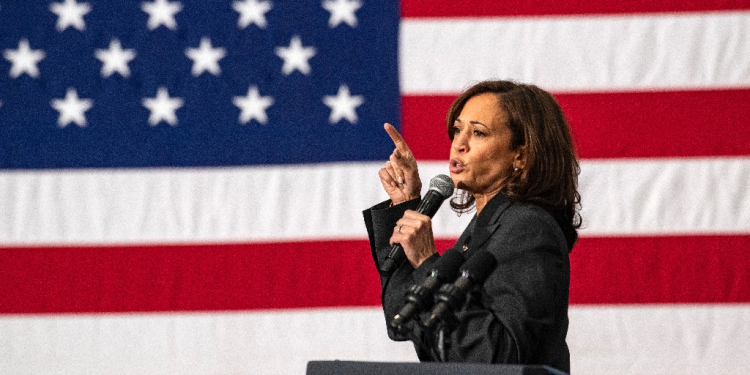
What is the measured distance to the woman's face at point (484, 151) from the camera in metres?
1.39

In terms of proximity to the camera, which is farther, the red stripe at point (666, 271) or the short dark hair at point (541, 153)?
the red stripe at point (666, 271)

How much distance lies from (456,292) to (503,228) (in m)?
0.36

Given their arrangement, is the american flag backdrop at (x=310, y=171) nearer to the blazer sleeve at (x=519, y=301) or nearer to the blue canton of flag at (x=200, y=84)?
the blue canton of flag at (x=200, y=84)

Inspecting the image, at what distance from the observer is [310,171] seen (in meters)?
2.24

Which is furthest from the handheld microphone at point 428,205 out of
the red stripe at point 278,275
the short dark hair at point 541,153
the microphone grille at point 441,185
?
the red stripe at point 278,275

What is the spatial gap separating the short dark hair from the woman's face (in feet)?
0.05

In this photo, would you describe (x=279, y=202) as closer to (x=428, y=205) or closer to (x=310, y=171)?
(x=310, y=171)

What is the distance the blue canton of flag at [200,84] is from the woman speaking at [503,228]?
769 millimetres

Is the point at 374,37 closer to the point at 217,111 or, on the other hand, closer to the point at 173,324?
the point at 217,111

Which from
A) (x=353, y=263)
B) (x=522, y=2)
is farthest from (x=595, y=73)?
(x=353, y=263)

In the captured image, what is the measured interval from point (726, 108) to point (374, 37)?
104 centimetres

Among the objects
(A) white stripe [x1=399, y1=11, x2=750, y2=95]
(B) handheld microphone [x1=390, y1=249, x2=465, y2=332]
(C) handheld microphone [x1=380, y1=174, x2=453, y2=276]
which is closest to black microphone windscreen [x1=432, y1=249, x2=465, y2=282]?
(B) handheld microphone [x1=390, y1=249, x2=465, y2=332]

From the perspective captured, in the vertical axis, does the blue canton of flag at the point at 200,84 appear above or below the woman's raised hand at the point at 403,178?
above

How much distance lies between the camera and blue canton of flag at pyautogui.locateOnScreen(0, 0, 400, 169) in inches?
88.7
